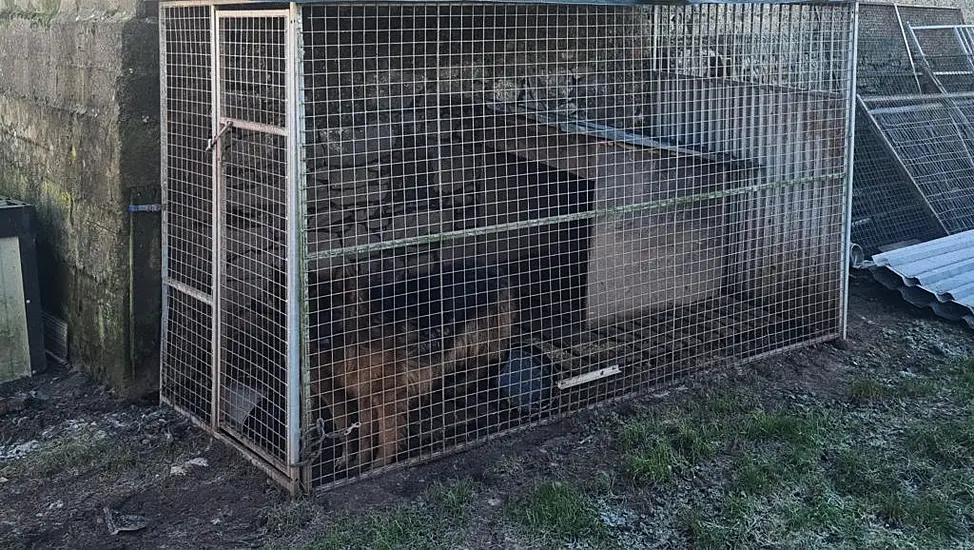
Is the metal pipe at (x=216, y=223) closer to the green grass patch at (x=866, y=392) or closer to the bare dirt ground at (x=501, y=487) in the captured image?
the bare dirt ground at (x=501, y=487)

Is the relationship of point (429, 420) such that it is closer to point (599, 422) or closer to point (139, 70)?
point (599, 422)

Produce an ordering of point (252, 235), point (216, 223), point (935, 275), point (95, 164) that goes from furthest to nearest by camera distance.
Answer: point (935, 275) → point (95, 164) → point (252, 235) → point (216, 223)

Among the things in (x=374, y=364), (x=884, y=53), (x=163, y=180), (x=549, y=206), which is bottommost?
(x=374, y=364)

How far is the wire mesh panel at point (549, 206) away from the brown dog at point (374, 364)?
11 millimetres

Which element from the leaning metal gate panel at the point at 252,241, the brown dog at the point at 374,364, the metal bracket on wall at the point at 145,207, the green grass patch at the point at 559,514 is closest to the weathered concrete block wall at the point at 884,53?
the brown dog at the point at 374,364

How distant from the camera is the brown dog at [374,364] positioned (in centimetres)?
466

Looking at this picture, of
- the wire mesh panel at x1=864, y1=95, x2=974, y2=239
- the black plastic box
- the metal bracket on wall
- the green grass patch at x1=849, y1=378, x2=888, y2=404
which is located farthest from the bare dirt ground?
the wire mesh panel at x1=864, y1=95, x2=974, y2=239

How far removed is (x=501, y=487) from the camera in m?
4.65

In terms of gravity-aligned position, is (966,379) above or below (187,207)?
below

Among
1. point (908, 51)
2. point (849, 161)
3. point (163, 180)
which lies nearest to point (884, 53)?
point (908, 51)

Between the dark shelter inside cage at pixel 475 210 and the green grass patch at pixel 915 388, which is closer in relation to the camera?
the dark shelter inside cage at pixel 475 210

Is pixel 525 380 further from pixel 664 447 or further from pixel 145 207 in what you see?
pixel 145 207

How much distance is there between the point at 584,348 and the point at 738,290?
1.28 m

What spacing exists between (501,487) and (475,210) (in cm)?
164
